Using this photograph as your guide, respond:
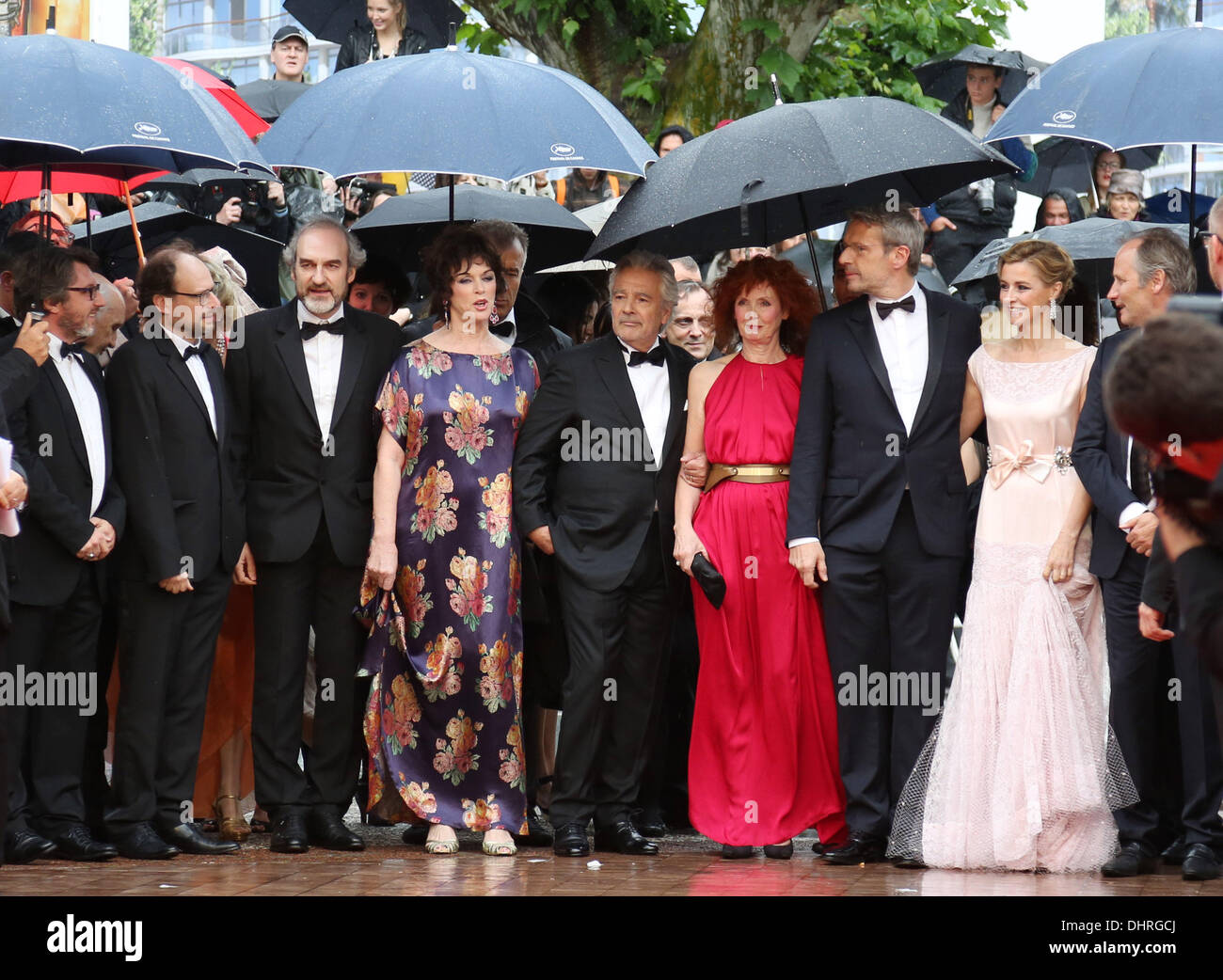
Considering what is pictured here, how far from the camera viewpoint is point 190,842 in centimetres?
748

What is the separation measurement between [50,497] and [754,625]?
112 inches

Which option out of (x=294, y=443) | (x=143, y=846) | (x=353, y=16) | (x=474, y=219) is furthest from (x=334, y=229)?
(x=353, y=16)

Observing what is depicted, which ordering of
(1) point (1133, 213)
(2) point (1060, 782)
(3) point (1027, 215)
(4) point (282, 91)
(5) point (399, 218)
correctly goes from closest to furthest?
1. (2) point (1060, 782)
2. (5) point (399, 218)
3. (1) point (1133, 213)
4. (4) point (282, 91)
5. (3) point (1027, 215)

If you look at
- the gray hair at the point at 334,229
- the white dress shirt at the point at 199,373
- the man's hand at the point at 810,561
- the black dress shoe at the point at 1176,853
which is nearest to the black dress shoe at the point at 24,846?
the white dress shirt at the point at 199,373

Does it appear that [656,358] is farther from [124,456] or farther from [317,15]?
[317,15]

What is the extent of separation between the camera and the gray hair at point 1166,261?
23.7 feet

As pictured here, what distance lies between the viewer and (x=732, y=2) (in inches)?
488

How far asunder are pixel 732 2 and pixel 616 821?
6.61 metres

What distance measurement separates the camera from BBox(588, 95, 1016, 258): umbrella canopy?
711 centimetres

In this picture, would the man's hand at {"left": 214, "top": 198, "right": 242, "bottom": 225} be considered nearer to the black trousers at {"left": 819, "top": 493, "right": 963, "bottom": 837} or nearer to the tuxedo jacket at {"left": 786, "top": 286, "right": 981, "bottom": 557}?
the tuxedo jacket at {"left": 786, "top": 286, "right": 981, "bottom": 557}

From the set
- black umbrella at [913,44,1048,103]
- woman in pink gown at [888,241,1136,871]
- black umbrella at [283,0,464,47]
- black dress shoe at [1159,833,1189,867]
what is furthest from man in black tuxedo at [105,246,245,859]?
black umbrella at [913,44,1048,103]

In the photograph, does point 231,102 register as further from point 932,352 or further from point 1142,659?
point 1142,659
